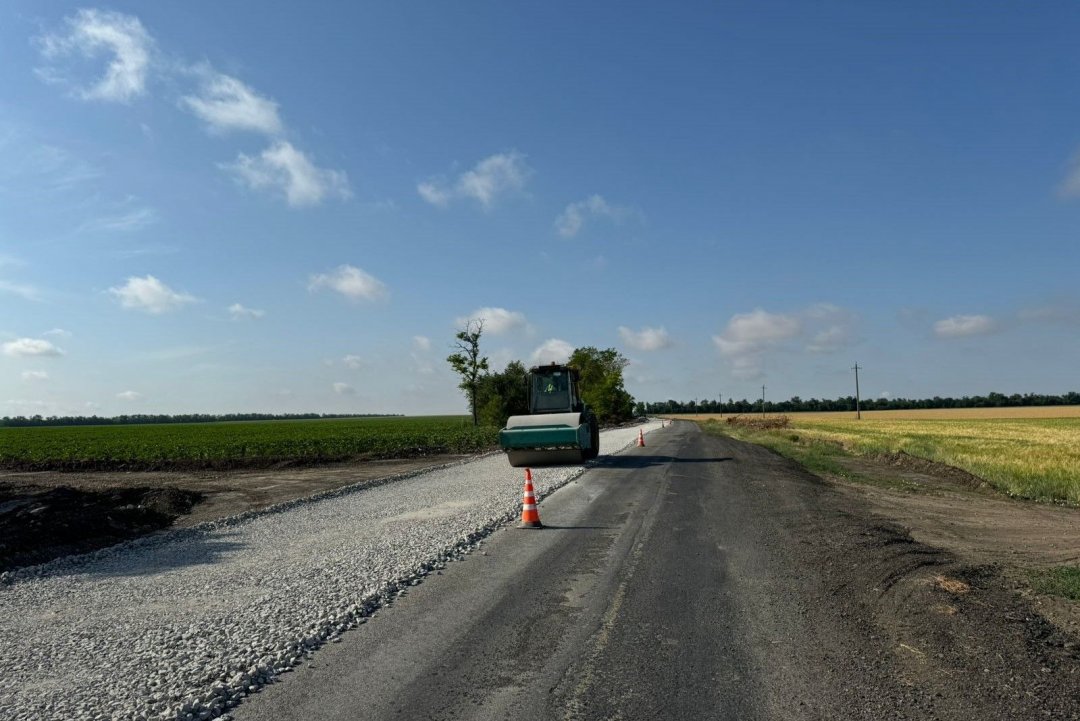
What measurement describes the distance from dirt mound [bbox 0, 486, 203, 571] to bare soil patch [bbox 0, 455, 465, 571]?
1 centimetres

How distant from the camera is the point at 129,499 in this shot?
19047mm

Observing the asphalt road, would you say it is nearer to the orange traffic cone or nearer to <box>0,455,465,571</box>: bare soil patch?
the orange traffic cone

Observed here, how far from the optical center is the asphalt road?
4785 millimetres

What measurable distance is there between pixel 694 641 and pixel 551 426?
50.0ft

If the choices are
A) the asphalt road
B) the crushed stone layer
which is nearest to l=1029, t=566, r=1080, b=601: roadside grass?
the asphalt road

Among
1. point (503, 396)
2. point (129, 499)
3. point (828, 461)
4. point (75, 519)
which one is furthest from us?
point (503, 396)

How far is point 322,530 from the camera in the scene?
39.6 feet

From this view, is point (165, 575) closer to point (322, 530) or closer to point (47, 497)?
point (322, 530)

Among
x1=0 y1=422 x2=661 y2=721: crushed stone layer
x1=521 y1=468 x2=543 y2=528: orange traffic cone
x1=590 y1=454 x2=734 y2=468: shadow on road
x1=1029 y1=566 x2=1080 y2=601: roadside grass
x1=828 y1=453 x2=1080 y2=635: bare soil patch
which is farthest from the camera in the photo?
x1=590 y1=454 x2=734 y2=468: shadow on road

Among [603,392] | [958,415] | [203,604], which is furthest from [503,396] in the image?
[958,415]

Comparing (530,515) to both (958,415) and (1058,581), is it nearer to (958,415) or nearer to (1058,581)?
(1058,581)

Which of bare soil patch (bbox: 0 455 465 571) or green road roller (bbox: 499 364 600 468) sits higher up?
green road roller (bbox: 499 364 600 468)

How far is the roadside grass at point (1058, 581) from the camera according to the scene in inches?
294

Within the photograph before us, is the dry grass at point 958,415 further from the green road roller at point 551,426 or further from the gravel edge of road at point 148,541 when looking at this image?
the gravel edge of road at point 148,541
